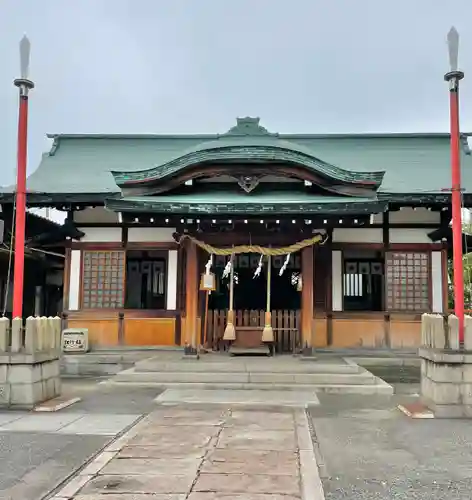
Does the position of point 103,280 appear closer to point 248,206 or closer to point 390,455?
point 248,206

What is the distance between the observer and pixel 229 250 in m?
12.7

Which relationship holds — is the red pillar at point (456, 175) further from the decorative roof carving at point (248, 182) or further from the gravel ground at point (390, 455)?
the decorative roof carving at point (248, 182)

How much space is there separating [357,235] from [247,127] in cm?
575

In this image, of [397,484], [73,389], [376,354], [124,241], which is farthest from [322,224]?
[397,484]

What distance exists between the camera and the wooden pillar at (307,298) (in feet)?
41.1

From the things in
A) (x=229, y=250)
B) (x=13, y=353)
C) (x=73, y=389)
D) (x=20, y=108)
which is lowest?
(x=73, y=389)

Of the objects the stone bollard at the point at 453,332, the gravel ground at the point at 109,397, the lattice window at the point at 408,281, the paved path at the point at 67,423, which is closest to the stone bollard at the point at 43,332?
the gravel ground at the point at 109,397

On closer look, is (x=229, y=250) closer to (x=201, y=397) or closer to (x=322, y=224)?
(x=322, y=224)

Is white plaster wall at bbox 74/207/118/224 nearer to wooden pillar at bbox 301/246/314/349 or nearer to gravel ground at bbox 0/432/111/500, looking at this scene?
wooden pillar at bbox 301/246/314/349

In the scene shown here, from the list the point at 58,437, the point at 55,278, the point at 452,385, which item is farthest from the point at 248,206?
the point at 55,278

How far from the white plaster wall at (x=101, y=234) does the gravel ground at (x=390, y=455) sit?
7861 mm

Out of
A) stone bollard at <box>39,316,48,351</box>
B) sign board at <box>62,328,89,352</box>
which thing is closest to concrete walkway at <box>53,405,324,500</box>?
stone bollard at <box>39,316,48,351</box>

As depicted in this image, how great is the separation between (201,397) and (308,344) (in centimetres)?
376

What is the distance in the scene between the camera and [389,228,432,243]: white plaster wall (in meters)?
14.0
